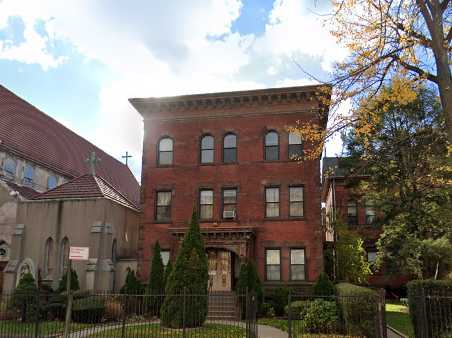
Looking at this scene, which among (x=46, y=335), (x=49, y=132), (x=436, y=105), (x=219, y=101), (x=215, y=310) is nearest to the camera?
(x=46, y=335)

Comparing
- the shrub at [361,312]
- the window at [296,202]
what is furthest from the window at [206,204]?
the shrub at [361,312]

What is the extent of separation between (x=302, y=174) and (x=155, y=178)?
8.48 metres

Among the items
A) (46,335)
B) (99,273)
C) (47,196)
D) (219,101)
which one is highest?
(219,101)

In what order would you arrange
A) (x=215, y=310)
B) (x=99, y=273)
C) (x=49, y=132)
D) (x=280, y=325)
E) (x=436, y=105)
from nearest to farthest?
(x=280, y=325)
(x=215, y=310)
(x=99, y=273)
(x=436, y=105)
(x=49, y=132)

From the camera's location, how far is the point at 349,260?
93.4 feet

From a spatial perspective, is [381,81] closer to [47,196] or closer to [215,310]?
[215,310]

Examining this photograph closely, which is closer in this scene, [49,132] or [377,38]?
[377,38]

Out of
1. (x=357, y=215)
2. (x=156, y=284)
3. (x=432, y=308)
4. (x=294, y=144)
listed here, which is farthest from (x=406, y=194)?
(x=432, y=308)

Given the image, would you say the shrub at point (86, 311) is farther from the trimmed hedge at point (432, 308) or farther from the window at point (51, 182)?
the window at point (51, 182)

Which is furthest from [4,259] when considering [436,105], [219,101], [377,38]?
[436,105]

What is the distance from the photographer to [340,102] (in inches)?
496

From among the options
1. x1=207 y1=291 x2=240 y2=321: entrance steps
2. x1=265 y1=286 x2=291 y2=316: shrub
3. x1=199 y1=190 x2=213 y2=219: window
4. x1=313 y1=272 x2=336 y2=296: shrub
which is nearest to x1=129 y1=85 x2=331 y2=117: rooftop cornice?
x1=199 y1=190 x2=213 y2=219: window

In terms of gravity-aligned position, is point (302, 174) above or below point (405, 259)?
above

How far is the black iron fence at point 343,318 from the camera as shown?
45.9ft
